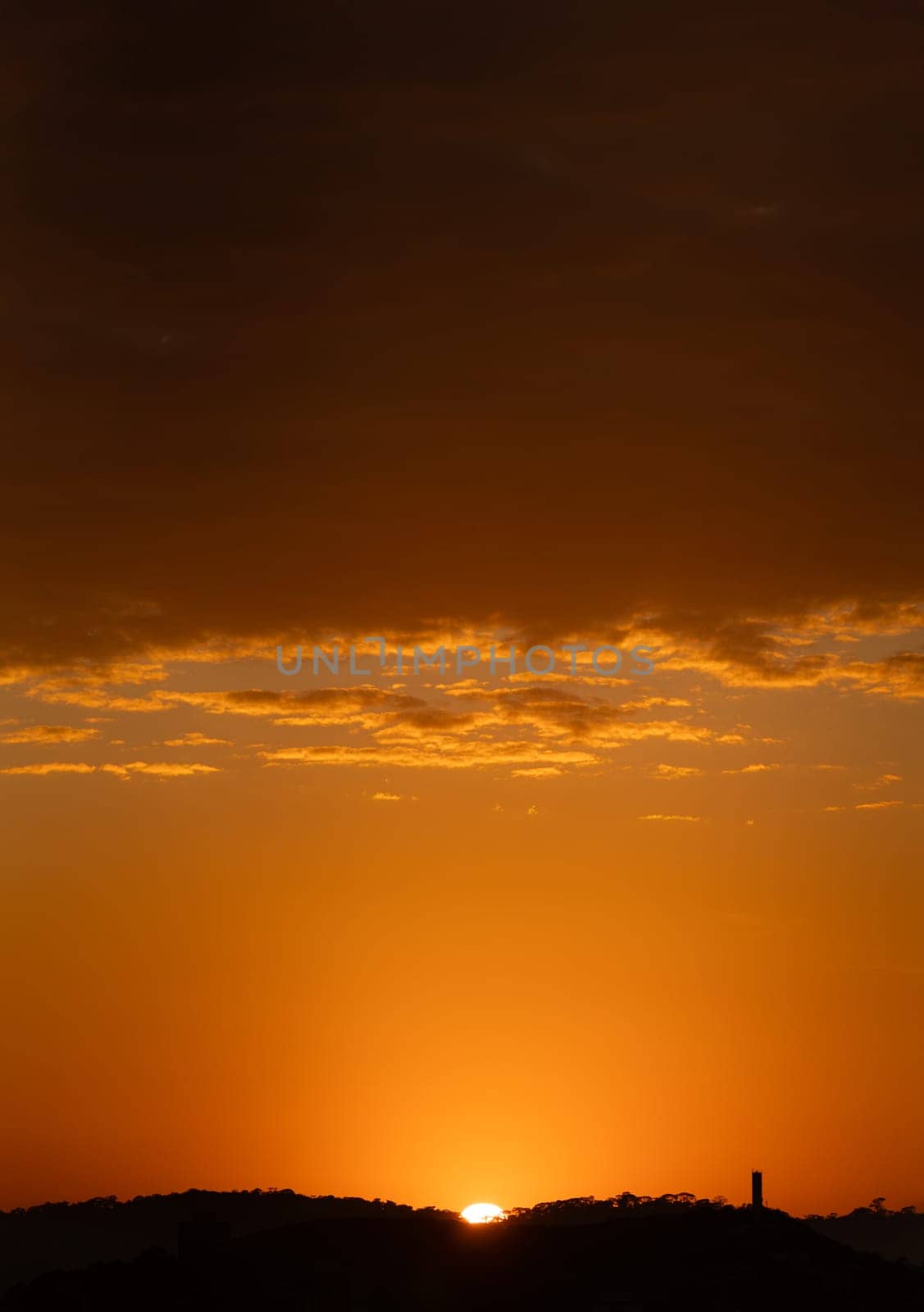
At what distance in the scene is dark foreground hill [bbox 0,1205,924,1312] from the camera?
5044cm

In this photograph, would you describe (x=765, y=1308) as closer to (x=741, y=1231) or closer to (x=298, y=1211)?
(x=741, y=1231)

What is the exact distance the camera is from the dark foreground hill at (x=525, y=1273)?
50.4m

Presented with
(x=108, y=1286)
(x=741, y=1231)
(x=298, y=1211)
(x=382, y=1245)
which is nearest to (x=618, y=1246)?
(x=741, y=1231)

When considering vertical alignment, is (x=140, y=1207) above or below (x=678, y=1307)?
above

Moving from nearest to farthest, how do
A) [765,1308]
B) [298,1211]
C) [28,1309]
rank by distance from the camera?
[765,1308]
[28,1309]
[298,1211]

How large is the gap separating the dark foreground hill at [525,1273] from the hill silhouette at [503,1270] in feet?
0.21

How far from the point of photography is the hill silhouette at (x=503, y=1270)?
50562mm

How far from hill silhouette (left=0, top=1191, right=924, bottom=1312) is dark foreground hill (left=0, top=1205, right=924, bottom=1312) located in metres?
0.06

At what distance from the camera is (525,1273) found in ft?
175

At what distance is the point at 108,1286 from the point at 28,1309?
8.94ft

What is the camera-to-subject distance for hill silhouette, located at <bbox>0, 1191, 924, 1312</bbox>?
166ft

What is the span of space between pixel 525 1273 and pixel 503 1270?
38.7 inches

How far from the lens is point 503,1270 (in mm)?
53938

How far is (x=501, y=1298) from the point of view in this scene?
51781 millimetres
